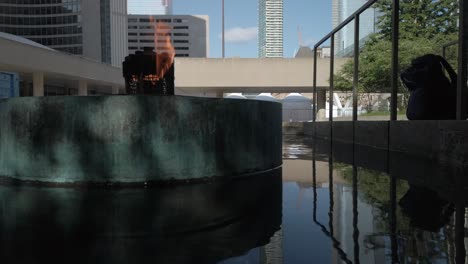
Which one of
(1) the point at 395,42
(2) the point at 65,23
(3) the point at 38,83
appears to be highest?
(2) the point at 65,23

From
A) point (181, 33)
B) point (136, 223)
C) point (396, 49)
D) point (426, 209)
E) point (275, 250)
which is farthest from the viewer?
point (181, 33)

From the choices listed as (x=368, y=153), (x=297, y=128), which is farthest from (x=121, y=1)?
(x=368, y=153)

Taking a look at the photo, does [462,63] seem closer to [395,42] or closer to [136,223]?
[395,42]

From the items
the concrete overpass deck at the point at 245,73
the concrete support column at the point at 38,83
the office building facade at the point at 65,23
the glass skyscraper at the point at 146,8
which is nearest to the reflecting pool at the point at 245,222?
the concrete support column at the point at 38,83

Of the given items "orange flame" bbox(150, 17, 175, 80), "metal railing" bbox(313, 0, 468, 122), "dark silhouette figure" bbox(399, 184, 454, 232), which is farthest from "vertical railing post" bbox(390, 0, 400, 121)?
"orange flame" bbox(150, 17, 175, 80)

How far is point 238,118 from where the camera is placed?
Result: 5.43 m

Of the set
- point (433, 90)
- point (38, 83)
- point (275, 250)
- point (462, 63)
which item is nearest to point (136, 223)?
point (275, 250)

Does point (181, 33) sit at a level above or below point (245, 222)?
above

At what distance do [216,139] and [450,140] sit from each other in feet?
10.3

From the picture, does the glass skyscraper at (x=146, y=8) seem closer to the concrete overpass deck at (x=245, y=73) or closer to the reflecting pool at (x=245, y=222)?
the concrete overpass deck at (x=245, y=73)

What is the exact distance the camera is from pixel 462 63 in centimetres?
546

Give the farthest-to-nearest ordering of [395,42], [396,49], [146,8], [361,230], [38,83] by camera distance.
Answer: [146,8] < [38,83] < [396,49] < [395,42] < [361,230]

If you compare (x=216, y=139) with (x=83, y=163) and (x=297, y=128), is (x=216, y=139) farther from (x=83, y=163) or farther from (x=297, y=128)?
(x=297, y=128)

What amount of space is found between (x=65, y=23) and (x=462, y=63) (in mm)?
112529
